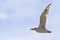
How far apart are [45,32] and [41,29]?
1.27 m

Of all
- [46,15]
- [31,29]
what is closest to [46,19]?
[46,15]

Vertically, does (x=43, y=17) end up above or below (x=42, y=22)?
above

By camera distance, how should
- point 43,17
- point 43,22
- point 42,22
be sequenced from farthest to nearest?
point 42,22, point 43,22, point 43,17

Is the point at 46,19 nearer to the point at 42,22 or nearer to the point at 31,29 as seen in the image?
the point at 42,22

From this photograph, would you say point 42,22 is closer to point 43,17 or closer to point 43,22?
point 43,22

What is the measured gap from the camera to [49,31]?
51156 millimetres

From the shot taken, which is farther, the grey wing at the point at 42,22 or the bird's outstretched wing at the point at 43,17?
the grey wing at the point at 42,22

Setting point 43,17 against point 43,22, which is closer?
point 43,17

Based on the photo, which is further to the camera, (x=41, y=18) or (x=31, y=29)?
(x=31, y=29)

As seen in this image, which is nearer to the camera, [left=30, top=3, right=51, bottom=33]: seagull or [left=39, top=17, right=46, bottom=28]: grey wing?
[left=30, top=3, right=51, bottom=33]: seagull

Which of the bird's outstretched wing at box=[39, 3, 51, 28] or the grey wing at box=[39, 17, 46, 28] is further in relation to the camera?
the grey wing at box=[39, 17, 46, 28]

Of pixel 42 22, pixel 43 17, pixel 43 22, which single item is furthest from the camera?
pixel 42 22

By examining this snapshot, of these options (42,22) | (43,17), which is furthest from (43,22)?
(43,17)

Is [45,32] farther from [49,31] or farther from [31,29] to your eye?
[31,29]
